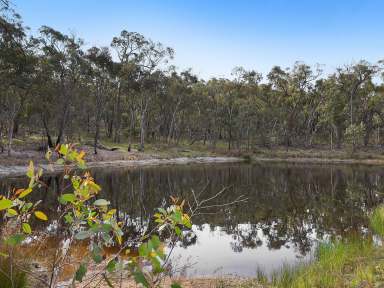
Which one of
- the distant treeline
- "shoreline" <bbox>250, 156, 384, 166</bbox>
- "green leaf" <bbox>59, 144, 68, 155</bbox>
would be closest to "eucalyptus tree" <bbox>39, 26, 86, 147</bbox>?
the distant treeline

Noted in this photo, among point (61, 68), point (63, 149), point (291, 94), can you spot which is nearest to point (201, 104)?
point (291, 94)

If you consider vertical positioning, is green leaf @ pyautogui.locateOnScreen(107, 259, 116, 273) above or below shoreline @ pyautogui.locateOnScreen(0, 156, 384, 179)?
above

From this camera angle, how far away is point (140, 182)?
2880cm

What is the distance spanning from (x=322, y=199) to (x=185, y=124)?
58920 millimetres

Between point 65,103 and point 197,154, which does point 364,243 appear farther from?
point 197,154

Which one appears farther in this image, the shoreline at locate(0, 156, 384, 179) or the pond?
the shoreline at locate(0, 156, 384, 179)

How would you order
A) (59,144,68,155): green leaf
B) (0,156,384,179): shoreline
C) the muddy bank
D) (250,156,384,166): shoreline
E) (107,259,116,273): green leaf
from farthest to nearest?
(250,156,384,166): shoreline < (0,156,384,179): shoreline < the muddy bank < (59,144,68,155): green leaf < (107,259,116,273): green leaf

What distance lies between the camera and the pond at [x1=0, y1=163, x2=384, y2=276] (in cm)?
1109

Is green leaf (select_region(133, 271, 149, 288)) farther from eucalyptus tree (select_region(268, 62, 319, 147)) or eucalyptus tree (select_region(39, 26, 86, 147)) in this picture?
eucalyptus tree (select_region(268, 62, 319, 147))

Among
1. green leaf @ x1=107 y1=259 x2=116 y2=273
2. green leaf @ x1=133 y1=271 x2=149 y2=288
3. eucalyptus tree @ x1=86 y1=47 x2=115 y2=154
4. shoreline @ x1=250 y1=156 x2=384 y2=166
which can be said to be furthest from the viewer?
shoreline @ x1=250 y1=156 x2=384 y2=166

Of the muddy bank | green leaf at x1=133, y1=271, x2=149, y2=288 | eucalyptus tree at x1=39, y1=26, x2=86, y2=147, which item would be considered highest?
eucalyptus tree at x1=39, y1=26, x2=86, y2=147

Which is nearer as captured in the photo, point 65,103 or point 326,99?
point 65,103

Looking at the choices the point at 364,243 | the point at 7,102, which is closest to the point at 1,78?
the point at 7,102

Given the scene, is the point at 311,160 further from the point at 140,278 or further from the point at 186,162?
the point at 140,278
